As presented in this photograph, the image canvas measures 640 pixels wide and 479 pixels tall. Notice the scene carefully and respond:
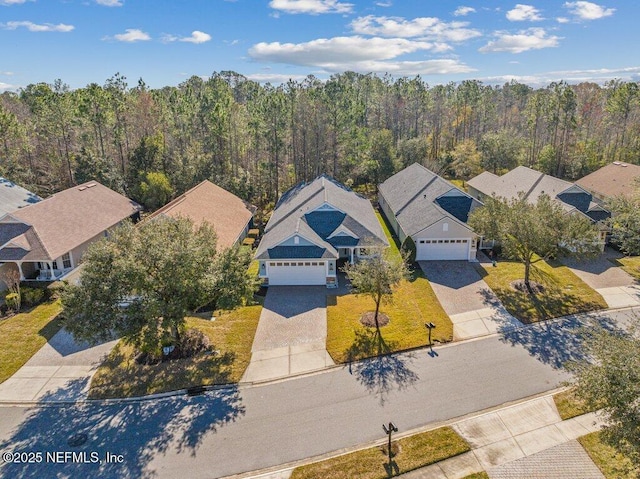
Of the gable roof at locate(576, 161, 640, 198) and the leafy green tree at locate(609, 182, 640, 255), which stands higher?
the gable roof at locate(576, 161, 640, 198)

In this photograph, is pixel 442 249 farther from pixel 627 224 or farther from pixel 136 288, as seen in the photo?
pixel 136 288

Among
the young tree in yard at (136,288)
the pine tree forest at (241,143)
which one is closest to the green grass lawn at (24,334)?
the young tree in yard at (136,288)

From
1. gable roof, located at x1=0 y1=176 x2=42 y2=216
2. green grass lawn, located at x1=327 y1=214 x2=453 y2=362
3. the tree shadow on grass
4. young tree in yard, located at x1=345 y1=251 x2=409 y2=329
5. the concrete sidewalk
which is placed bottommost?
the concrete sidewalk

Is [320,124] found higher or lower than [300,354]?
higher

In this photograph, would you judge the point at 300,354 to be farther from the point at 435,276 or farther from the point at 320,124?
the point at 320,124

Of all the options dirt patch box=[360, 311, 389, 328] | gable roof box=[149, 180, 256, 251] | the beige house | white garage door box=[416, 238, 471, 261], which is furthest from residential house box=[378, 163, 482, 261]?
the beige house

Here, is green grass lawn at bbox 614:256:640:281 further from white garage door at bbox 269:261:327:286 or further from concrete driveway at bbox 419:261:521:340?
white garage door at bbox 269:261:327:286

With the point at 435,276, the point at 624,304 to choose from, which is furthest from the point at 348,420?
the point at 624,304
